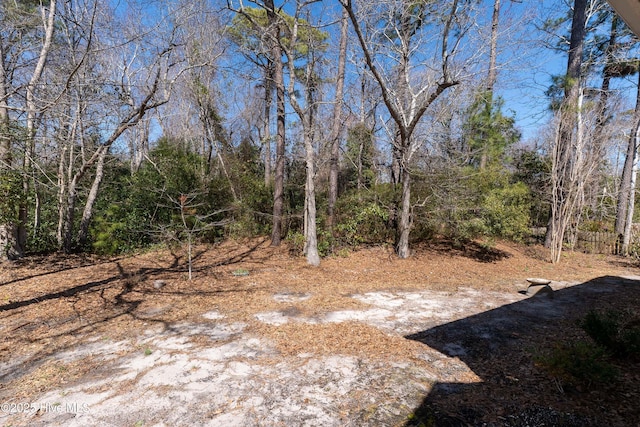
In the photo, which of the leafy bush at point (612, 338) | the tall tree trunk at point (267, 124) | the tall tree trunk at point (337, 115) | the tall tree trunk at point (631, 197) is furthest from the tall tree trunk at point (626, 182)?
the tall tree trunk at point (267, 124)

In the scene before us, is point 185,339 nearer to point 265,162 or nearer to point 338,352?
point 338,352

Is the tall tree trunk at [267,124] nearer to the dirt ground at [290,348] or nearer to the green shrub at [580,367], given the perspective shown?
the dirt ground at [290,348]

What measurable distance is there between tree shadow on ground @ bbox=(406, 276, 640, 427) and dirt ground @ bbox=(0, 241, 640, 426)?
1cm

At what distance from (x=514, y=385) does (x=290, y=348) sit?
2077 mm

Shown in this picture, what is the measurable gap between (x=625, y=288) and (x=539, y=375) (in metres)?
5.10

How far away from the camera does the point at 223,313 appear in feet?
14.2

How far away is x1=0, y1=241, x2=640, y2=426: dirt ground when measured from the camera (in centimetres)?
228

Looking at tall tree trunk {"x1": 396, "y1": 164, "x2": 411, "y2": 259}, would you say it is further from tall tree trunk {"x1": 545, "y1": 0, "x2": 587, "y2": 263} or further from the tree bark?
tall tree trunk {"x1": 545, "y1": 0, "x2": 587, "y2": 263}

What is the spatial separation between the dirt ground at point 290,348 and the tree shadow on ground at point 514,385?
1cm

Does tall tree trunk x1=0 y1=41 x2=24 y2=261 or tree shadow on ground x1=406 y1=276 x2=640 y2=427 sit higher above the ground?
tall tree trunk x1=0 y1=41 x2=24 y2=261

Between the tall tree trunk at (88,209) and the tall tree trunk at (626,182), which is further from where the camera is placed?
the tall tree trunk at (626,182)

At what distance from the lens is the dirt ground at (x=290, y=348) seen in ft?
7.47

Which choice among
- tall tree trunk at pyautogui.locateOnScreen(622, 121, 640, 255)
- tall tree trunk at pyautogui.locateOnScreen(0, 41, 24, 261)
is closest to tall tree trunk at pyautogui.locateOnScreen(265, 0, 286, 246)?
tall tree trunk at pyautogui.locateOnScreen(0, 41, 24, 261)

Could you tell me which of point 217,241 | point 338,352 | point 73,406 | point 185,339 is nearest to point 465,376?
point 338,352
